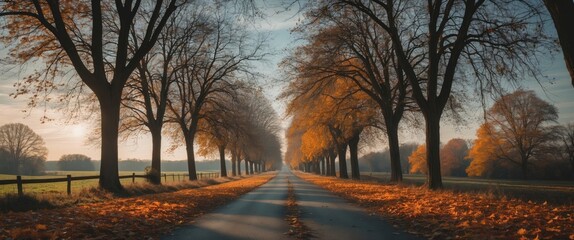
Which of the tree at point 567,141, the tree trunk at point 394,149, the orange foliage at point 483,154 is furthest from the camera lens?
the orange foliage at point 483,154

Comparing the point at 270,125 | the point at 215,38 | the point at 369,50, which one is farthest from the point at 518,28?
the point at 270,125

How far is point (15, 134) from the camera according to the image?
70.1 metres

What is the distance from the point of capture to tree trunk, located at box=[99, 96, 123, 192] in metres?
15.9

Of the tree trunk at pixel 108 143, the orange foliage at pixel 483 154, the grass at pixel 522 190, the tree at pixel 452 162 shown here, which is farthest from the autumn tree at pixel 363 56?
the tree at pixel 452 162

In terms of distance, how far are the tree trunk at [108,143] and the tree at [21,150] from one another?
210 feet

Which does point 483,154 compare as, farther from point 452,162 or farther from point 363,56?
point 363,56

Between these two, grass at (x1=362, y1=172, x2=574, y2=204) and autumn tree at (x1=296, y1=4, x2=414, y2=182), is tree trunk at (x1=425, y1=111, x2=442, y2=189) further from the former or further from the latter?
autumn tree at (x1=296, y1=4, x2=414, y2=182)

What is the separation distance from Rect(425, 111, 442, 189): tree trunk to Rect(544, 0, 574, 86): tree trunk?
8494 mm

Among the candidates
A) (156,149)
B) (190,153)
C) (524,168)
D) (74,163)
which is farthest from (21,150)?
(524,168)

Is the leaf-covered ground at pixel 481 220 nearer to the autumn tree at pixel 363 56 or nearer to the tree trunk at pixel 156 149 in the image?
the autumn tree at pixel 363 56

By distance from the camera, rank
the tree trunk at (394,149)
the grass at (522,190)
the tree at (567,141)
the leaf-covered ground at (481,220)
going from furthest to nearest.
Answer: the tree at (567,141)
the tree trunk at (394,149)
the grass at (522,190)
the leaf-covered ground at (481,220)

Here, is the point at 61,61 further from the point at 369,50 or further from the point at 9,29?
the point at 369,50

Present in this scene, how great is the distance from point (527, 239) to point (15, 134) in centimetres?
8275

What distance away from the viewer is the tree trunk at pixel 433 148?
15492 millimetres
